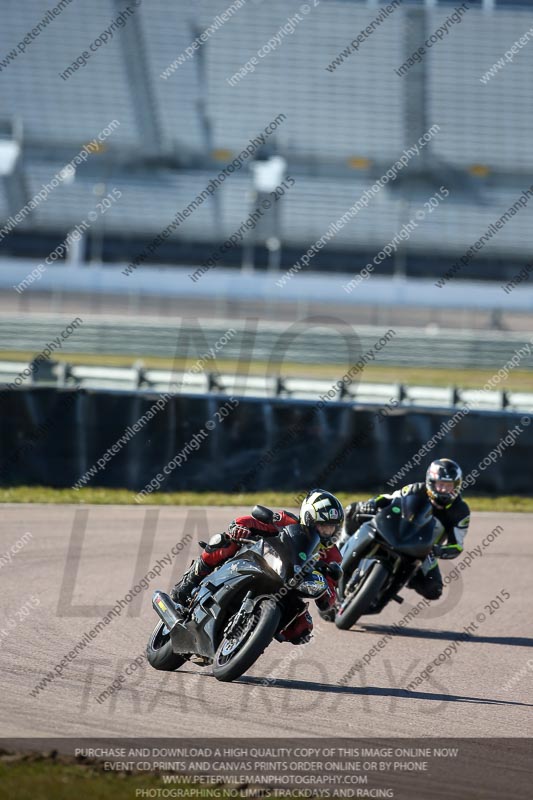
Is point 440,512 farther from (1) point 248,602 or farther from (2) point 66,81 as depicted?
(2) point 66,81

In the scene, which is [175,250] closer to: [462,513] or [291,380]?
[291,380]

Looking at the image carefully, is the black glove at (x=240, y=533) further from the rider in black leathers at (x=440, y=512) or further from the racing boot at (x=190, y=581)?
the rider in black leathers at (x=440, y=512)

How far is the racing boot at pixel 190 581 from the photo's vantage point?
706 cm

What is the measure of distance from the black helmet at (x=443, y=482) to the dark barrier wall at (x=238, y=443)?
641cm

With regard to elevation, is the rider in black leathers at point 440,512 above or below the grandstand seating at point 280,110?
below

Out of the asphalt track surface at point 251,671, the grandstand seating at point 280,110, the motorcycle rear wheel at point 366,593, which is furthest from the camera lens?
the grandstand seating at point 280,110

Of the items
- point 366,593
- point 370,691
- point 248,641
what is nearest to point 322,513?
point 248,641

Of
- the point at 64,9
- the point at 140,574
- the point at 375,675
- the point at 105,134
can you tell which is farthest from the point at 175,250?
the point at 375,675

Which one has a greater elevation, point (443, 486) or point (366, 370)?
point (443, 486)

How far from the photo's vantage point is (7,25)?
40688 millimetres

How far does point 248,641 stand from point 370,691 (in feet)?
3.55

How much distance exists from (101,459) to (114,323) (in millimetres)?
8488

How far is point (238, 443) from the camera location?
15289 mm

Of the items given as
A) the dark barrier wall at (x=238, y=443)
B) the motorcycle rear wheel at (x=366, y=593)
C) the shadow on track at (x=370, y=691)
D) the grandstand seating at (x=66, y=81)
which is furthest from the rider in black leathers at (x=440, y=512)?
the grandstand seating at (x=66, y=81)
